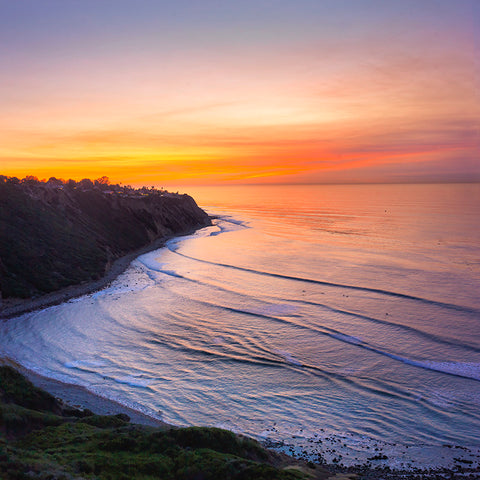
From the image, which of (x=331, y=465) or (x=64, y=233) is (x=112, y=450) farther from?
(x=64, y=233)

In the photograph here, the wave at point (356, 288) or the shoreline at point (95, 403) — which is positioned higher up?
the wave at point (356, 288)

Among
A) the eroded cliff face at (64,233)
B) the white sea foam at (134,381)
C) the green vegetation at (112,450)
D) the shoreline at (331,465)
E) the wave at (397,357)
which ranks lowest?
the white sea foam at (134,381)

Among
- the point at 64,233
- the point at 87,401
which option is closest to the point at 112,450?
the point at 87,401

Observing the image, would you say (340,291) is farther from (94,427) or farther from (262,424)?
(94,427)

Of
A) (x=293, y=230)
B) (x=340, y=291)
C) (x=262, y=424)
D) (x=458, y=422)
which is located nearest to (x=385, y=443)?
(x=458, y=422)

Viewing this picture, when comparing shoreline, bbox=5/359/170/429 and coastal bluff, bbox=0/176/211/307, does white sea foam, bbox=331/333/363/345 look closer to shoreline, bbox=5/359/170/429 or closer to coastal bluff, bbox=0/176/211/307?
shoreline, bbox=5/359/170/429

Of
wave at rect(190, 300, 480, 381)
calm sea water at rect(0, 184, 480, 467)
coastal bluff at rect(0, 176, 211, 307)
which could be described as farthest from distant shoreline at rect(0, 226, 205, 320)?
wave at rect(190, 300, 480, 381)

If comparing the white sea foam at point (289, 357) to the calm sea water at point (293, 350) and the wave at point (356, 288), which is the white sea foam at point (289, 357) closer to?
the calm sea water at point (293, 350)

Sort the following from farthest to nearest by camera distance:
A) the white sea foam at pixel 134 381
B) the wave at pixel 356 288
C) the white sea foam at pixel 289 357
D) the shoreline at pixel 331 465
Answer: the wave at pixel 356 288 → the white sea foam at pixel 289 357 → the white sea foam at pixel 134 381 → the shoreline at pixel 331 465

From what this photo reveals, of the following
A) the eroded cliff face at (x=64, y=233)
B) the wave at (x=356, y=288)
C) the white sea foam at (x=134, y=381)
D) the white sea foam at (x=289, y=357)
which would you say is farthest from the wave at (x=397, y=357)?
the eroded cliff face at (x=64, y=233)
